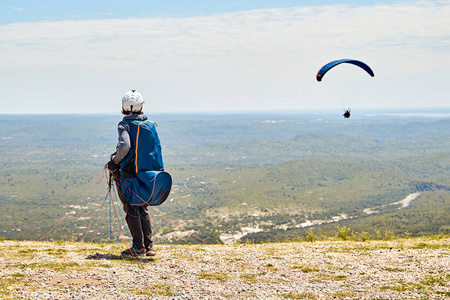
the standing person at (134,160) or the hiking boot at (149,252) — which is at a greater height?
the standing person at (134,160)

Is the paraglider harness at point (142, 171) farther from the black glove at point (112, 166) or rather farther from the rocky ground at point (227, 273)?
the rocky ground at point (227, 273)

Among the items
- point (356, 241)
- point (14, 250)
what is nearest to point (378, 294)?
point (356, 241)

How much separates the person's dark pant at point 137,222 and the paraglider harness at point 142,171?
0.53 feet

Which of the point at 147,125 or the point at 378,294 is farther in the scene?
the point at 147,125

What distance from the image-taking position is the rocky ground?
7.75 m

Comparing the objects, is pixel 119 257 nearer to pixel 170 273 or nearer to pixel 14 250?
pixel 170 273

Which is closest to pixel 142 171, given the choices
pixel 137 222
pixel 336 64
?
pixel 137 222

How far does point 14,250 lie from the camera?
11.0 m

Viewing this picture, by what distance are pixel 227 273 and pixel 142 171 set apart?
3051 mm

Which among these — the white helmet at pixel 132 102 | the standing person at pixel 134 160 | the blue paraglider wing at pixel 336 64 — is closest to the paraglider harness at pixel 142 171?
the standing person at pixel 134 160

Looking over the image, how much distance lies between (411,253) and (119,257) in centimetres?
754

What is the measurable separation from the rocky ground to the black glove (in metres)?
2.14

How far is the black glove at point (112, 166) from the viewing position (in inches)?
386

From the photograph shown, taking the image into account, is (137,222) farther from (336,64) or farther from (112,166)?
(336,64)
